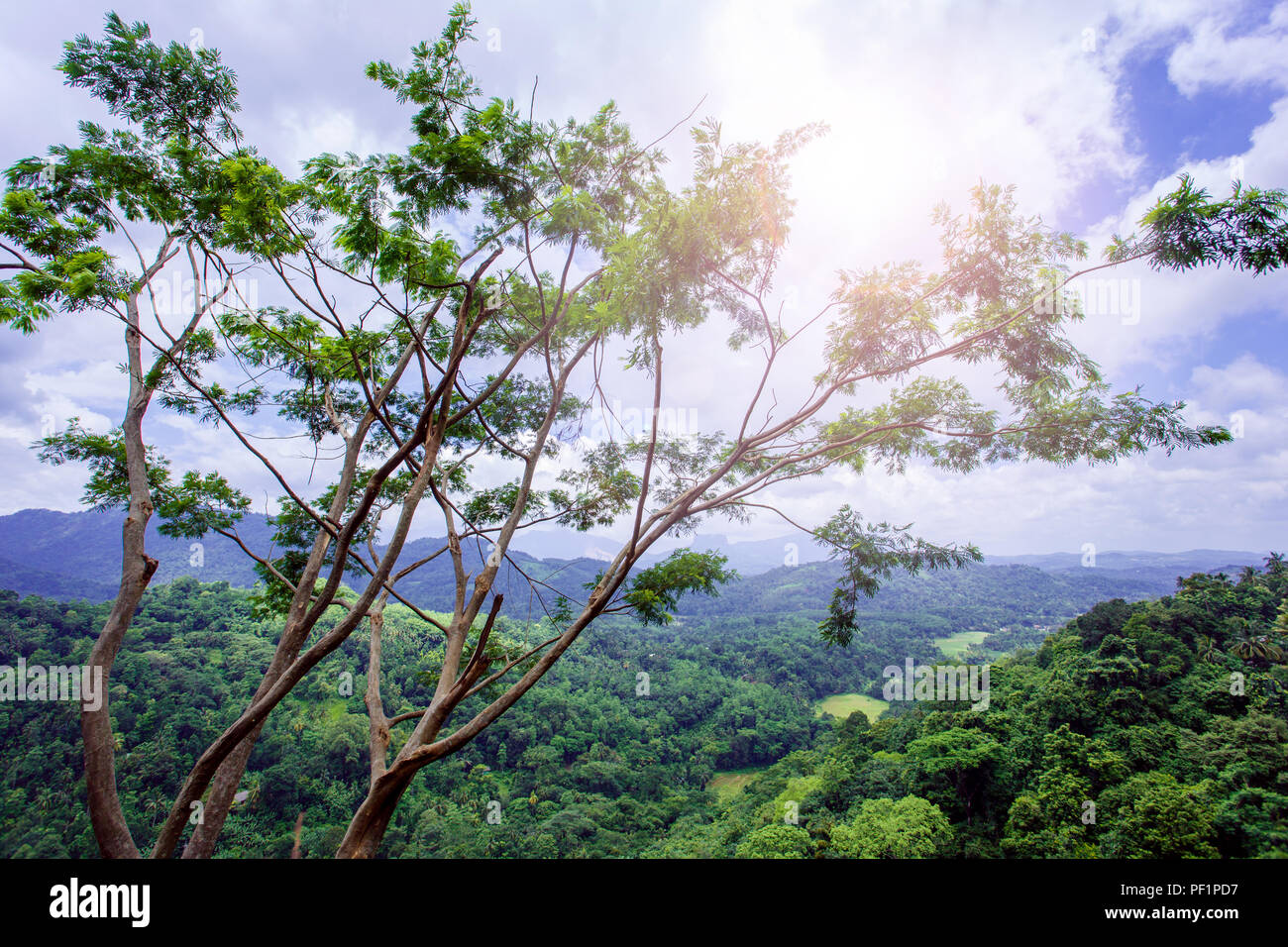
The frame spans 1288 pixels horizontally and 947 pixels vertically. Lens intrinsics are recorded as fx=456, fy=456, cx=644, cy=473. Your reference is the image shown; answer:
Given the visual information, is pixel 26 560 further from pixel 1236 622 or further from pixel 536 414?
pixel 1236 622

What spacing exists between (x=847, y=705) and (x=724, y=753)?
18324 mm

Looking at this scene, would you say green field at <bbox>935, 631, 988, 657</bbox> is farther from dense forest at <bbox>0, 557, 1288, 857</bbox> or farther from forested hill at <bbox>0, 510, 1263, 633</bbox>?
dense forest at <bbox>0, 557, 1288, 857</bbox>

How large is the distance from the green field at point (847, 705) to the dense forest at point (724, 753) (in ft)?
7.74

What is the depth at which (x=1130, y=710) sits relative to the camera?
744 inches

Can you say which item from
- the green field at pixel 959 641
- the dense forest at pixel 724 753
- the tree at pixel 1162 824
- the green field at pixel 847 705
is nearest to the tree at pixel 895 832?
the dense forest at pixel 724 753

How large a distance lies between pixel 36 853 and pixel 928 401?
34.3 m

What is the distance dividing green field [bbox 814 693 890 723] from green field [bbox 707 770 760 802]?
11942mm

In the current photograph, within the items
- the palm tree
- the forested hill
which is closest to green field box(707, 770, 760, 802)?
the forested hill

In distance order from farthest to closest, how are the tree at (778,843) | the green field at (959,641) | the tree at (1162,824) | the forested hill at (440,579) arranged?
the forested hill at (440,579)
the green field at (959,641)
the tree at (778,843)
the tree at (1162,824)

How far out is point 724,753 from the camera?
41.0 m

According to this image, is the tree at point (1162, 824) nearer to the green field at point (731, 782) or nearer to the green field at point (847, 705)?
the green field at point (731, 782)

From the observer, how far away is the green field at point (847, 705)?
4870 centimetres

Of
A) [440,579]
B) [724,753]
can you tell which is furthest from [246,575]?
A: [724,753]
